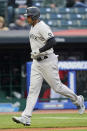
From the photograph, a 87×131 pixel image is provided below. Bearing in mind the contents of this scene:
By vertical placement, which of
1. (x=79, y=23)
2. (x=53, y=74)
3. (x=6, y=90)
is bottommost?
(x=6, y=90)

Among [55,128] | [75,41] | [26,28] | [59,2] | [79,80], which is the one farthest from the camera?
[59,2]

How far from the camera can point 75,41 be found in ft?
41.9

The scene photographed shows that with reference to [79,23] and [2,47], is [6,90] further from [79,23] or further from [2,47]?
[79,23]

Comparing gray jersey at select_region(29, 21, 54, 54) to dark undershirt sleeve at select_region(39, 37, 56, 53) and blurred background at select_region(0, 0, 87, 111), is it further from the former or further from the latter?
blurred background at select_region(0, 0, 87, 111)

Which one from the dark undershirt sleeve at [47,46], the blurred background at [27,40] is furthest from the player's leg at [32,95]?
the blurred background at [27,40]

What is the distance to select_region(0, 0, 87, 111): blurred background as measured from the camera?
11750mm

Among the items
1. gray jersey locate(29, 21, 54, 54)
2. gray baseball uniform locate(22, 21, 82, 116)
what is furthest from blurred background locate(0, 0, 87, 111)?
gray jersey locate(29, 21, 54, 54)

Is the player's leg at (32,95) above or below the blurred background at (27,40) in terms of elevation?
above

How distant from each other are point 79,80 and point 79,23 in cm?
382

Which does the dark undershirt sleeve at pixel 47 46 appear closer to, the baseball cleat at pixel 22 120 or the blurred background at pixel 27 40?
the baseball cleat at pixel 22 120

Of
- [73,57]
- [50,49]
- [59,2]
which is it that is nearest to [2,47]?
[73,57]

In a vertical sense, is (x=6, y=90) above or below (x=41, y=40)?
below

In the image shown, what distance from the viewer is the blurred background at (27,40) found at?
1175 centimetres

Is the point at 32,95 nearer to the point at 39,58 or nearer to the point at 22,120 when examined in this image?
the point at 22,120
